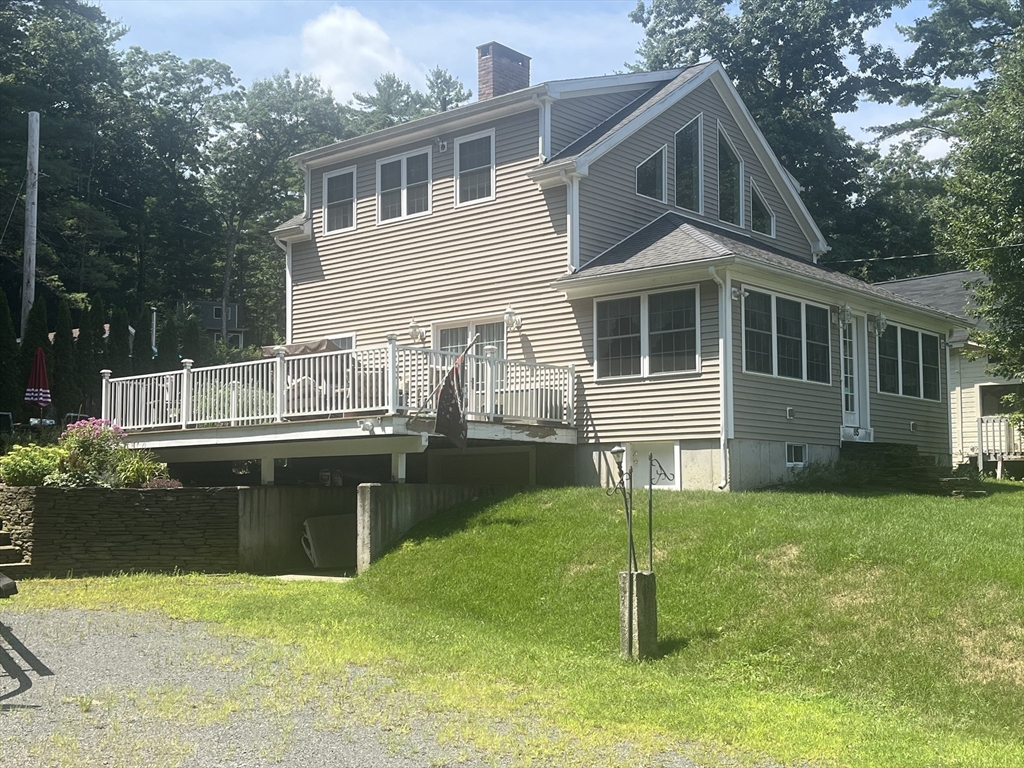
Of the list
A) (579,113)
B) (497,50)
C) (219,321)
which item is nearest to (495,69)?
(497,50)

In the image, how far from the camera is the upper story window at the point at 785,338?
55.6 ft

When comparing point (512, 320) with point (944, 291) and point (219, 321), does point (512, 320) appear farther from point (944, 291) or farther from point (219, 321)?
point (219, 321)

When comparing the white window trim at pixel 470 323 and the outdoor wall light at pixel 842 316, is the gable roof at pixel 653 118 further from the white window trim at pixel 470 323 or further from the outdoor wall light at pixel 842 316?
the outdoor wall light at pixel 842 316

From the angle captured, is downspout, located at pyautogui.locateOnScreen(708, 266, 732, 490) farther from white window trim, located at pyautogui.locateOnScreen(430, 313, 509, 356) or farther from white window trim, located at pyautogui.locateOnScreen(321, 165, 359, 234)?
white window trim, located at pyautogui.locateOnScreen(321, 165, 359, 234)

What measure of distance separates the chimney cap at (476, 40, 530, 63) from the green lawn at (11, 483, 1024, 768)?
984 centimetres

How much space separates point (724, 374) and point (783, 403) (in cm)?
169

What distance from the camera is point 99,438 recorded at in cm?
1664

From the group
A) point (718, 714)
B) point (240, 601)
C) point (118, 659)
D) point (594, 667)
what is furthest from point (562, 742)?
point (240, 601)

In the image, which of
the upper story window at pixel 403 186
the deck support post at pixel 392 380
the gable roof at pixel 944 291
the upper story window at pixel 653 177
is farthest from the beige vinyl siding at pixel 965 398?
the deck support post at pixel 392 380

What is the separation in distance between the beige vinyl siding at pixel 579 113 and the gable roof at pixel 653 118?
0.11 m

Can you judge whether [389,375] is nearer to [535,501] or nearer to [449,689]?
[535,501]

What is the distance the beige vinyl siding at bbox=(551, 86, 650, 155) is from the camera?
19.0m

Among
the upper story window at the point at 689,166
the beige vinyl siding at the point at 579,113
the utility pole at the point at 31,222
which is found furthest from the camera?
the utility pole at the point at 31,222

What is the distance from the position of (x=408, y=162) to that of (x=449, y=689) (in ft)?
45.7
